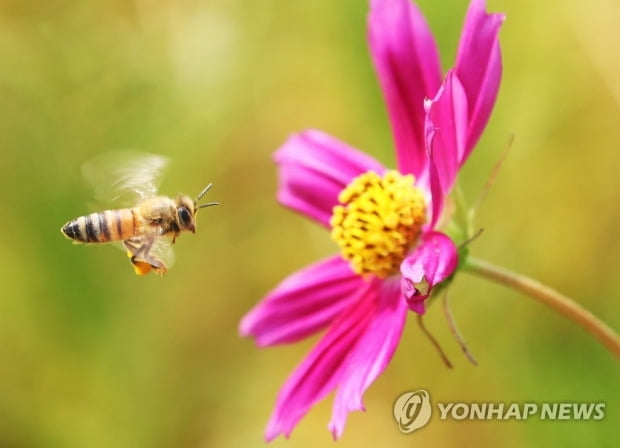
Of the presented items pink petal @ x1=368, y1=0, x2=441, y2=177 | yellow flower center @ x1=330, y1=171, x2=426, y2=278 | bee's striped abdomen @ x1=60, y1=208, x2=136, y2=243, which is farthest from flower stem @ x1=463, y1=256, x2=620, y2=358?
bee's striped abdomen @ x1=60, y1=208, x2=136, y2=243

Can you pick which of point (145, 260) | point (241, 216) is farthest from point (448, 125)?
point (241, 216)

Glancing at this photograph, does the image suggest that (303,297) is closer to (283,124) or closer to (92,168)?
(92,168)

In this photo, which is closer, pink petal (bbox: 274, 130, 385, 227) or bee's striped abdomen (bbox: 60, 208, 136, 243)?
bee's striped abdomen (bbox: 60, 208, 136, 243)

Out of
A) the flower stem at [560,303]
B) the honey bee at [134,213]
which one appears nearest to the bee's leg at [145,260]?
the honey bee at [134,213]

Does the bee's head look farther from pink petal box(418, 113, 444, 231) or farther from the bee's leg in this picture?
pink petal box(418, 113, 444, 231)

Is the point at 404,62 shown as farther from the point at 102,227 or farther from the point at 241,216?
the point at 241,216

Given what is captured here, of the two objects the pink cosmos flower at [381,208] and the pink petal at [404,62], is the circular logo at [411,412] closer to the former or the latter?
the pink cosmos flower at [381,208]
